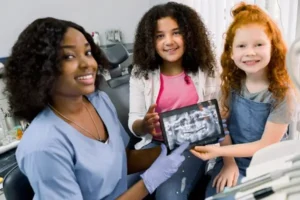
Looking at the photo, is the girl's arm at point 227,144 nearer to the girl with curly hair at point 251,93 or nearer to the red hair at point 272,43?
the girl with curly hair at point 251,93

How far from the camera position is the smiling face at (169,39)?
→ 4.18ft

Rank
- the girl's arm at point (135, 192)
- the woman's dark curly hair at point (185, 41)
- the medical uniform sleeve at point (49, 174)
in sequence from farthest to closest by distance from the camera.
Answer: the woman's dark curly hair at point (185, 41), the girl's arm at point (135, 192), the medical uniform sleeve at point (49, 174)

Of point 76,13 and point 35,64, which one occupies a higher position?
point 76,13

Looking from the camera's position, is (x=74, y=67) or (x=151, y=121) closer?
(x=74, y=67)

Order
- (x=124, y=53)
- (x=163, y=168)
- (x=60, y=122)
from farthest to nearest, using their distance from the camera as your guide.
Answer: (x=124, y=53) < (x=163, y=168) < (x=60, y=122)

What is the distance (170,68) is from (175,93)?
0.13 metres

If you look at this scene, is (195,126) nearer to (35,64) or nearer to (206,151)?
(206,151)

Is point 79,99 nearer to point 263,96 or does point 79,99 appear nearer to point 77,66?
point 77,66

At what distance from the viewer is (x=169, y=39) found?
1272 mm

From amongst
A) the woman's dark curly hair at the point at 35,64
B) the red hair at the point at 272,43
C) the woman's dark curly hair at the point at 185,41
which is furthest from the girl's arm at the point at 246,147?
the woman's dark curly hair at the point at 35,64

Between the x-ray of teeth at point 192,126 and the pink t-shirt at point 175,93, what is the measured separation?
0.25m

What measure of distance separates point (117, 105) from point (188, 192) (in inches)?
23.0

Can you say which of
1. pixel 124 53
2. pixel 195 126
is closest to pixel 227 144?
pixel 195 126

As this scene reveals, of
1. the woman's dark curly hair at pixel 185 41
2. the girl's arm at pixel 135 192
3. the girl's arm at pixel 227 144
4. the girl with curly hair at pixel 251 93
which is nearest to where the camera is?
the girl's arm at pixel 135 192
